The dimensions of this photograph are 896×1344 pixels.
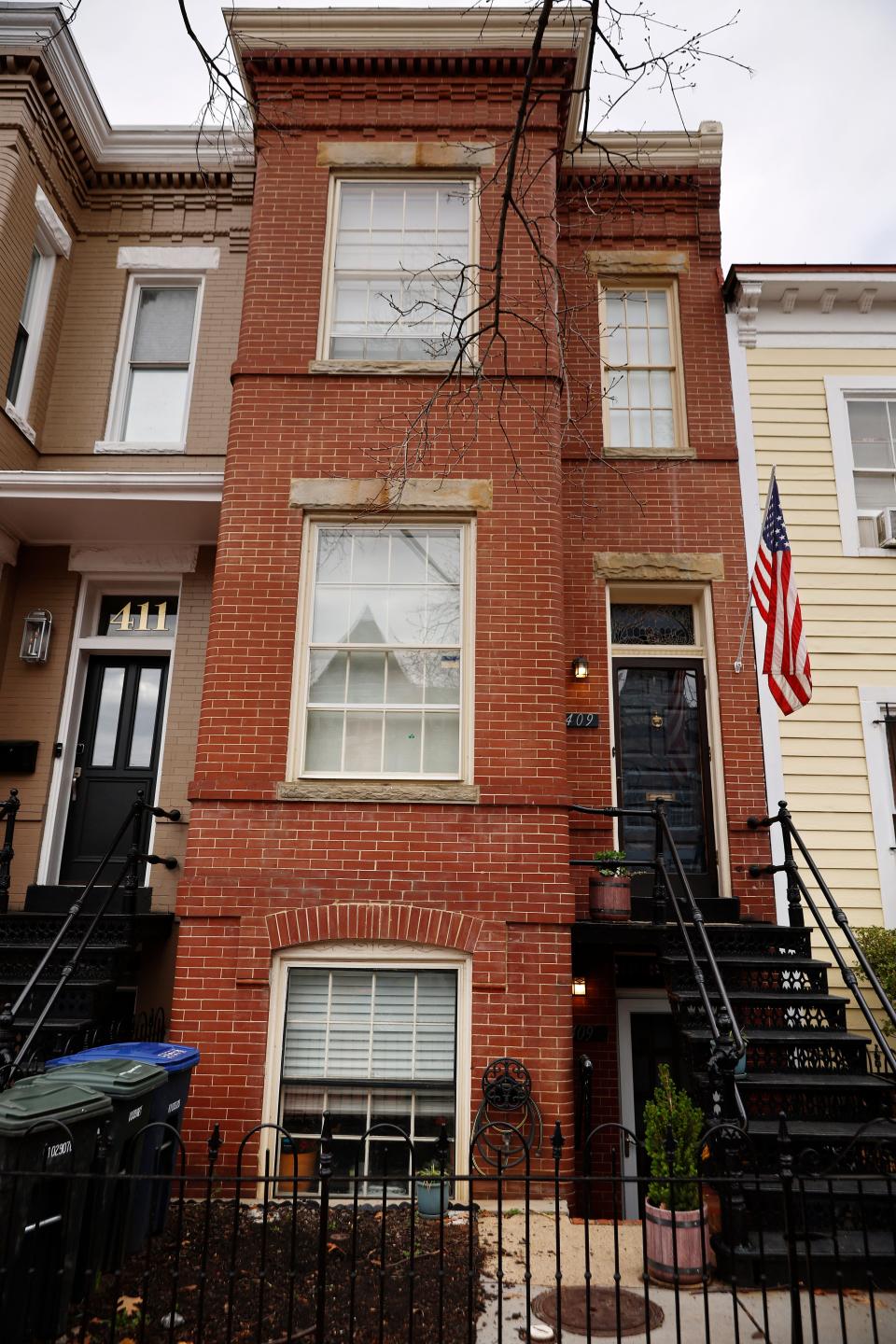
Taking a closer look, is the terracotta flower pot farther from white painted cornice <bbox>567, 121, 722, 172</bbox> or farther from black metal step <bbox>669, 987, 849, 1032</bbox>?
white painted cornice <bbox>567, 121, 722, 172</bbox>

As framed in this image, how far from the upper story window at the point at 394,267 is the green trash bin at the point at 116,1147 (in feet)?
19.8

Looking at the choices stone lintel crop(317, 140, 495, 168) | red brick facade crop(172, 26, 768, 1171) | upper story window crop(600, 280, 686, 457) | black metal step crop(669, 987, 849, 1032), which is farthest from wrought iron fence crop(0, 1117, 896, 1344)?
stone lintel crop(317, 140, 495, 168)

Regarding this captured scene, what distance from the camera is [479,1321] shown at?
4.48 meters

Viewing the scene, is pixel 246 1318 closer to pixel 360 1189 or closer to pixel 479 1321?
pixel 479 1321

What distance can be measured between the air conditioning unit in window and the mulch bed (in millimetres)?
7196

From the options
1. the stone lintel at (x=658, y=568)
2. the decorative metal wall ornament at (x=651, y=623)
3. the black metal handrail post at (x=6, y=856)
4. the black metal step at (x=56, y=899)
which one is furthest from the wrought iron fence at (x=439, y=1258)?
the stone lintel at (x=658, y=568)

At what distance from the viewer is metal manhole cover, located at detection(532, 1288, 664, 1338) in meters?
4.43

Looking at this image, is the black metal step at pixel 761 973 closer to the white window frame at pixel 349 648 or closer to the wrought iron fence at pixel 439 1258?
the wrought iron fence at pixel 439 1258

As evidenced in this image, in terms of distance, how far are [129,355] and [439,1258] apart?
9.32 metres

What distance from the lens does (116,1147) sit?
187 inches

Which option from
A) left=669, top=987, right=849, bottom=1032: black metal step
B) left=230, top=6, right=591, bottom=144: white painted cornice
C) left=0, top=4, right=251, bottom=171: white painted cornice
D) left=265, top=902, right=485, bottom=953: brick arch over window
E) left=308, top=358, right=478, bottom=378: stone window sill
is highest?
left=0, top=4, right=251, bottom=171: white painted cornice

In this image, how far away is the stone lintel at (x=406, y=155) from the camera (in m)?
8.62

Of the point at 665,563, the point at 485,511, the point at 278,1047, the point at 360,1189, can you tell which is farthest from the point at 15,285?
the point at 360,1189

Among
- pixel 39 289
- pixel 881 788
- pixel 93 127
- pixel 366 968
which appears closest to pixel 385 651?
pixel 366 968
